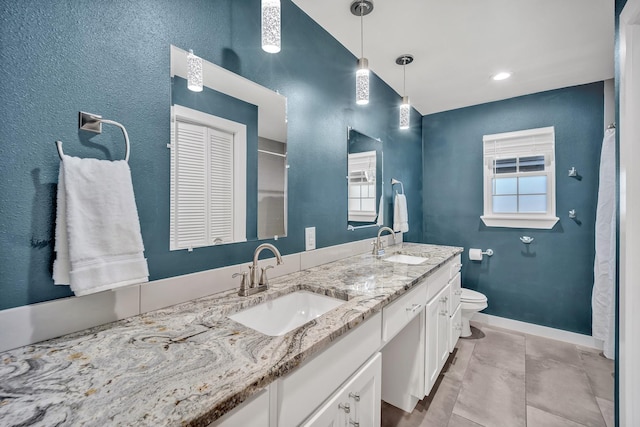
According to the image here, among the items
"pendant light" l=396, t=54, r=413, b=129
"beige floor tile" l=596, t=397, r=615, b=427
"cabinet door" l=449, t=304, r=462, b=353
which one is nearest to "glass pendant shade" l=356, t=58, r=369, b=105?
"pendant light" l=396, t=54, r=413, b=129

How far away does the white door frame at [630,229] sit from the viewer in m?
1.05

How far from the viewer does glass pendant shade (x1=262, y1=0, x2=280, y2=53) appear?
1.06 metres

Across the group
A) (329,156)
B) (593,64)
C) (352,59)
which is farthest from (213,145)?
(593,64)

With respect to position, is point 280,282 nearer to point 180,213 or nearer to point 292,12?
point 180,213

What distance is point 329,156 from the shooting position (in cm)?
186

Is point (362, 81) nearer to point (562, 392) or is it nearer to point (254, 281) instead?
point (254, 281)

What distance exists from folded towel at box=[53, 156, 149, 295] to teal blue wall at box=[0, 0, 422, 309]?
0.24 feet

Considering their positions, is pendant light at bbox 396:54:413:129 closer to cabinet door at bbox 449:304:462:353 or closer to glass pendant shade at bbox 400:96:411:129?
glass pendant shade at bbox 400:96:411:129

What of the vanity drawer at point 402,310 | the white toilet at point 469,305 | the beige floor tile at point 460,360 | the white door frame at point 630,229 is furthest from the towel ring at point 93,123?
the white toilet at point 469,305

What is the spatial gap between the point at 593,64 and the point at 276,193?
9.15ft

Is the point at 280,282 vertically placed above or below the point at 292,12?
below

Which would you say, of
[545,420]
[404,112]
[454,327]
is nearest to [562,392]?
[545,420]

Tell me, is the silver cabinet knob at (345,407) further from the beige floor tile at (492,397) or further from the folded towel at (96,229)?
the beige floor tile at (492,397)

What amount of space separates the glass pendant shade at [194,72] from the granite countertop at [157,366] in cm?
85
